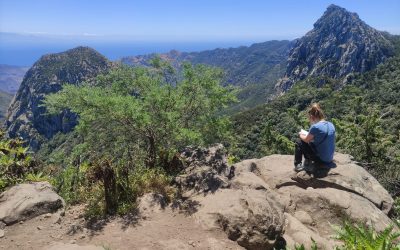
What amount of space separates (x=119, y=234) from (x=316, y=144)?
5.57m

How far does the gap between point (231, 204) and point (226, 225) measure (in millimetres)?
546

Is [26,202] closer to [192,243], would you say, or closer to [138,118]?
[138,118]

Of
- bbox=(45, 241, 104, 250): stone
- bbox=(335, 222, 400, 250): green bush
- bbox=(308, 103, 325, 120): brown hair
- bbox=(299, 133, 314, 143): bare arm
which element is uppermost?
bbox=(308, 103, 325, 120): brown hair

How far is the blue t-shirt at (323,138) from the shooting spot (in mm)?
9852

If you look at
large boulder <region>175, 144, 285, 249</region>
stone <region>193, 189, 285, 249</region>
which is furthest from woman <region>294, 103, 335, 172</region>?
stone <region>193, 189, 285, 249</region>

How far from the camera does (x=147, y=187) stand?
9.06m

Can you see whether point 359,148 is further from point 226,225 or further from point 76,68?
point 76,68

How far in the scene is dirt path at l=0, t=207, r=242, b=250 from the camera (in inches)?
281

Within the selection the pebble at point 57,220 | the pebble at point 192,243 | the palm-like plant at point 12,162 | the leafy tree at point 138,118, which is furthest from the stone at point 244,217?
the palm-like plant at point 12,162

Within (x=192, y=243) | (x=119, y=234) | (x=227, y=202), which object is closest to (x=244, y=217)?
(x=227, y=202)

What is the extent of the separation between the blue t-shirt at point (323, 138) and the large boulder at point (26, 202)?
21.3 ft

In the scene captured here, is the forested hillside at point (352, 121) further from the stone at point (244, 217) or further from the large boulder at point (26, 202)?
the large boulder at point (26, 202)

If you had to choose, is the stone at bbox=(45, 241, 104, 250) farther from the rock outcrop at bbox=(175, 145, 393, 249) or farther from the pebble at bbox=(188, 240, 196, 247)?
the rock outcrop at bbox=(175, 145, 393, 249)

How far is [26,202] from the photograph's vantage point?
8.41m
